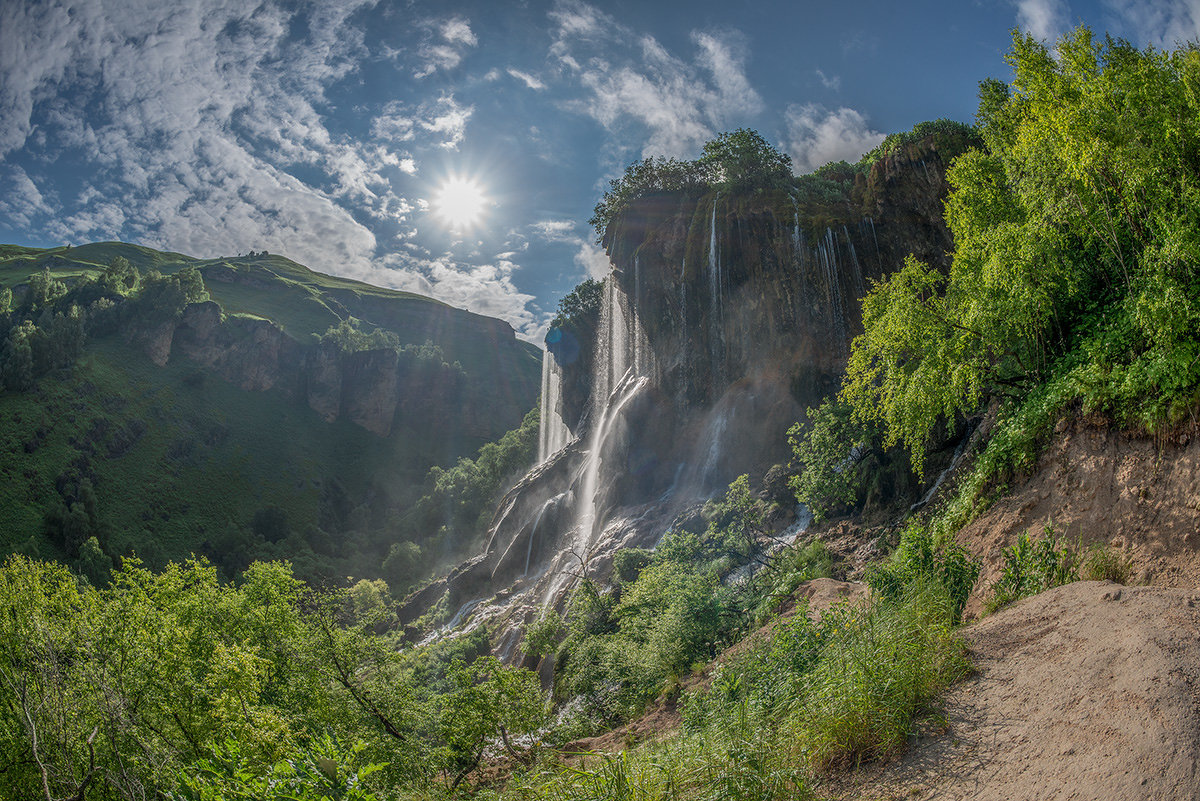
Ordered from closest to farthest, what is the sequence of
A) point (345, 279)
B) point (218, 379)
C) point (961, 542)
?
1. point (961, 542)
2. point (218, 379)
3. point (345, 279)

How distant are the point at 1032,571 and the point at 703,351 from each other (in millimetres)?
32414

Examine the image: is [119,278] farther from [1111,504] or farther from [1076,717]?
[1076,717]

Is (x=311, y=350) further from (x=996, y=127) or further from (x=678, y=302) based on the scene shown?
(x=996, y=127)

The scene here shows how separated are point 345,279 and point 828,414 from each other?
183889 millimetres

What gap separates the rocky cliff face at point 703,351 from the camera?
103 feet

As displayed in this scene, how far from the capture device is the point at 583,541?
40469 millimetres

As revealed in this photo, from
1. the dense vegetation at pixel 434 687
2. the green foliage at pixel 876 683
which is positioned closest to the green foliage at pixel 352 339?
the dense vegetation at pixel 434 687

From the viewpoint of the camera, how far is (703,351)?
132 ft

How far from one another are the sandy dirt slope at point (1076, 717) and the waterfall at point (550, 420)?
6390cm

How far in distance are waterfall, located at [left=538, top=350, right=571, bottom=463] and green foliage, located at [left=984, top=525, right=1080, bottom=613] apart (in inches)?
2418

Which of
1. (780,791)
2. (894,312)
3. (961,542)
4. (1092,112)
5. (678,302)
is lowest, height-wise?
(780,791)

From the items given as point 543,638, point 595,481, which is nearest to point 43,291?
point 595,481

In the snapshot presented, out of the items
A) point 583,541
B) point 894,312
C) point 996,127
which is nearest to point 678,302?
point 583,541

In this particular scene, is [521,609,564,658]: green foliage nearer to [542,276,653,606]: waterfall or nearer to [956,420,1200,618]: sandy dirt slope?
[542,276,653,606]: waterfall
